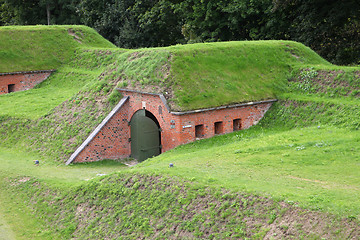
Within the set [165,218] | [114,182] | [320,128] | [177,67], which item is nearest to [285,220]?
[165,218]

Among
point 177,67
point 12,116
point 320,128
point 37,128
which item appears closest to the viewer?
point 320,128

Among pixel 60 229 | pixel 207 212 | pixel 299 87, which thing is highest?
pixel 299 87

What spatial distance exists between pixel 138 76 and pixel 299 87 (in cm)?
718

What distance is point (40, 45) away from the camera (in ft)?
120

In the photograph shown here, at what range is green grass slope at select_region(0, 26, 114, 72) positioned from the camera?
3472 cm

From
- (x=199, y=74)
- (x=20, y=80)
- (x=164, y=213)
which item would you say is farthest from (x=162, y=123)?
(x=20, y=80)

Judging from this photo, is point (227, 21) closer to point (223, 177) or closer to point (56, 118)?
point (56, 118)

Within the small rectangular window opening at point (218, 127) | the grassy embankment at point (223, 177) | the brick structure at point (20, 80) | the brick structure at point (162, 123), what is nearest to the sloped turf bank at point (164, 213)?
the grassy embankment at point (223, 177)

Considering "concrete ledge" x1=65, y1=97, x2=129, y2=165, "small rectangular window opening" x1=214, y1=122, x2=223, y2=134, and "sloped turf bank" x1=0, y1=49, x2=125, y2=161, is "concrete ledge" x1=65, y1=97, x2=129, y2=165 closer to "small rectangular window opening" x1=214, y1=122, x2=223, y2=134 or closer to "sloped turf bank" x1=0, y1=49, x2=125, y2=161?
"sloped turf bank" x1=0, y1=49, x2=125, y2=161

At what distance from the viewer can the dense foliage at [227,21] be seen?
33312 mm

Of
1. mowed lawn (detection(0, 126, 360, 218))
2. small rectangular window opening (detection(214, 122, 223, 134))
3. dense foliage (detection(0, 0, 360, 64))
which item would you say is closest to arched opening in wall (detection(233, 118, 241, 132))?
mowed lawn (detection(0, 126, 360, 218))

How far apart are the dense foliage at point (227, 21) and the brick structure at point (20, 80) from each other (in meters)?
11.1

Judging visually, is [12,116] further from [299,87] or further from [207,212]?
[207,212]

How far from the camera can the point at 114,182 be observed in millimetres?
16781
